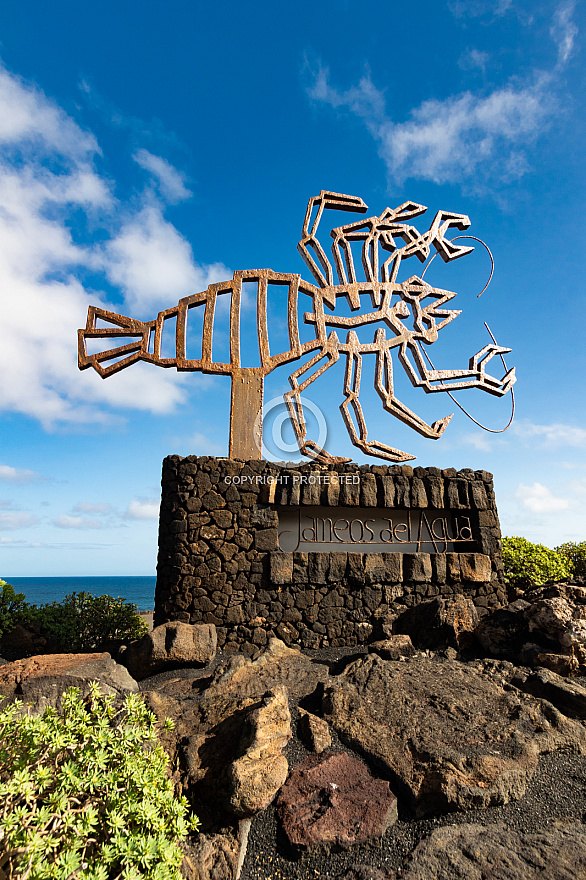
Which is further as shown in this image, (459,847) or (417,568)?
(417,568)

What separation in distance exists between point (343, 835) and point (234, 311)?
7895 mm

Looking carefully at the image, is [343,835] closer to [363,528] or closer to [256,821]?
[256,821]

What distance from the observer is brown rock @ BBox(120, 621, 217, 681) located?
612 cm

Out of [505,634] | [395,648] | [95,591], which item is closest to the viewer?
[395,648]

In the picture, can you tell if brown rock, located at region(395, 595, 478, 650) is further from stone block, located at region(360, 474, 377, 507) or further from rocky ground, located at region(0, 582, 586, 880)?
stone block, located at region(360, 474, 377, 507)

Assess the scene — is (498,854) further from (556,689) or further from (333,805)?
(556,689)

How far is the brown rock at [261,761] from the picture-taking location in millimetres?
3107

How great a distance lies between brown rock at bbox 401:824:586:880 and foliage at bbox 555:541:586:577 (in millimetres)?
9014

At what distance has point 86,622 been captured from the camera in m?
8.23

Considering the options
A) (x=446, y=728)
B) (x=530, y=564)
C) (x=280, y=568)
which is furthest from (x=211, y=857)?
(x=530, y=564)

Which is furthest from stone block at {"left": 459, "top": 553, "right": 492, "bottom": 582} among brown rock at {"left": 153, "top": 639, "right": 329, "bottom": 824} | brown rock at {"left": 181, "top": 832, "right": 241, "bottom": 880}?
brown rock at {"left": 181, "top": 832, "right": 241, "bottom": 880}

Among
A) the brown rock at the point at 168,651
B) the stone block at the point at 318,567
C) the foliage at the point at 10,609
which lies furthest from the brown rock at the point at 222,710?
the foliage at the point at 10,609

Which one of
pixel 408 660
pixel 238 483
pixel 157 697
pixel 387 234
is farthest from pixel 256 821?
pixel 387 234

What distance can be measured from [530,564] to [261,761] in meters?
7.87
